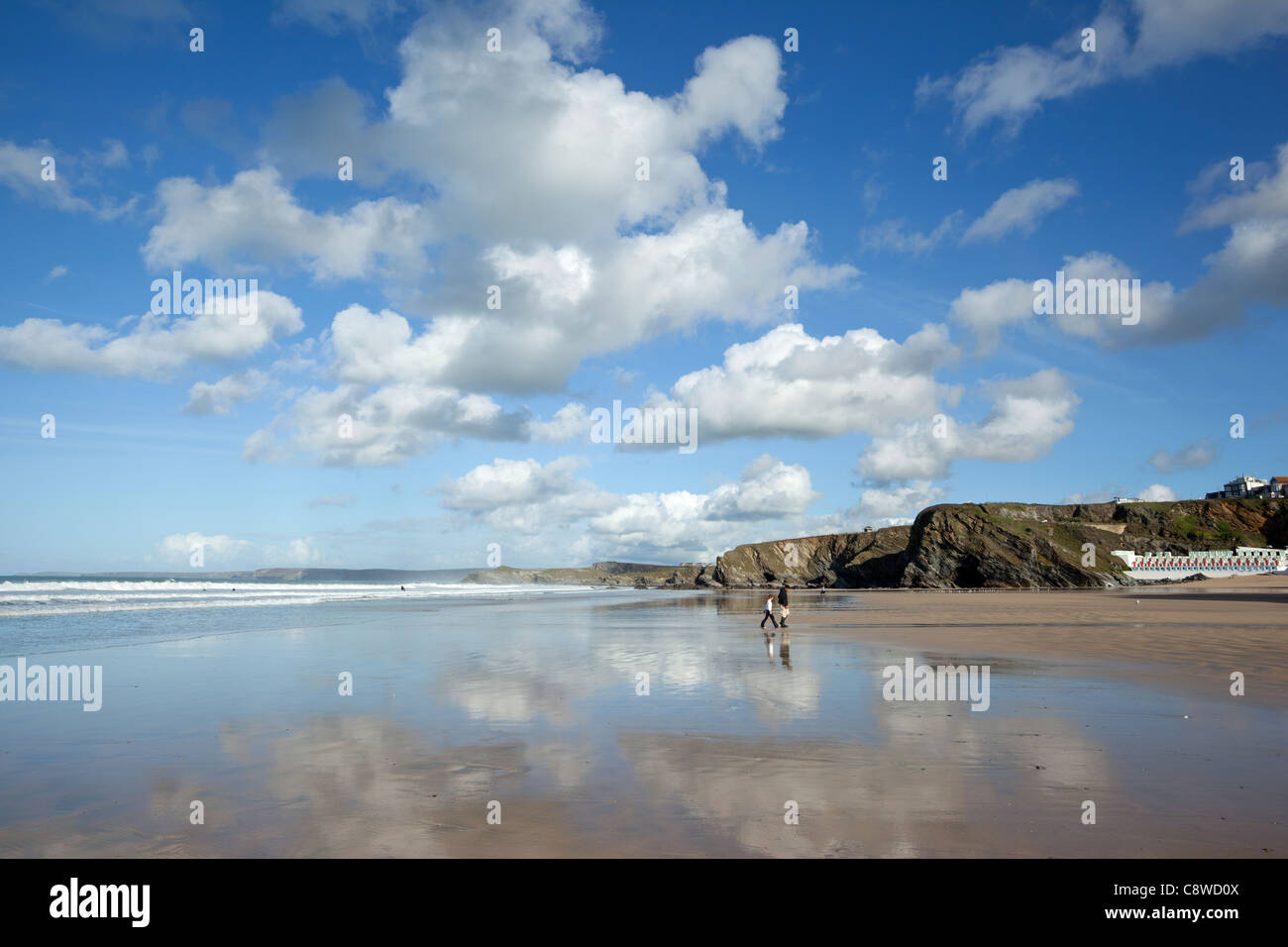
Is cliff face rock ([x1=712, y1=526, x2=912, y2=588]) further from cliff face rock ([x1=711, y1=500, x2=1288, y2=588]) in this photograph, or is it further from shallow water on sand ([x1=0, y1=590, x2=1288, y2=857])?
shallow water on sand ([x1=0, y1=590, x2=1288, y2=857])

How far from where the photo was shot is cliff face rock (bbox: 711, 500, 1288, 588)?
9619 centimetres

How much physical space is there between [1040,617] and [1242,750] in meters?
30.3

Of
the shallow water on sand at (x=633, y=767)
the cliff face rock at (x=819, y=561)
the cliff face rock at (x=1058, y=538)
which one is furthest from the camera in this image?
the cliff face rock at (x=819, y=561)

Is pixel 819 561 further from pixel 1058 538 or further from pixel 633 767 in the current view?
pixel 633 767

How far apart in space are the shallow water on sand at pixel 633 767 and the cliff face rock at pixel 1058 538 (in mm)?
91114

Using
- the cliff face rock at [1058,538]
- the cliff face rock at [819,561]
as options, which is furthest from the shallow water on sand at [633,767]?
the cliff face rock at [819,561]

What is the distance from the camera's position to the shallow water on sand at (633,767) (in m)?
6.42

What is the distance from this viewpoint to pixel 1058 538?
101188 mm

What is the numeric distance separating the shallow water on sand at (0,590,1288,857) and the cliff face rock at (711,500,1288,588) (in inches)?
3587

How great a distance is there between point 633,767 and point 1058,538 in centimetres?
11032

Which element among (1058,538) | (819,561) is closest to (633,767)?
(1058,538)

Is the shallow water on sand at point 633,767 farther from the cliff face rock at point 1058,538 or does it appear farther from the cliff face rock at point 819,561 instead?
the cliff face rock at point 819,561
